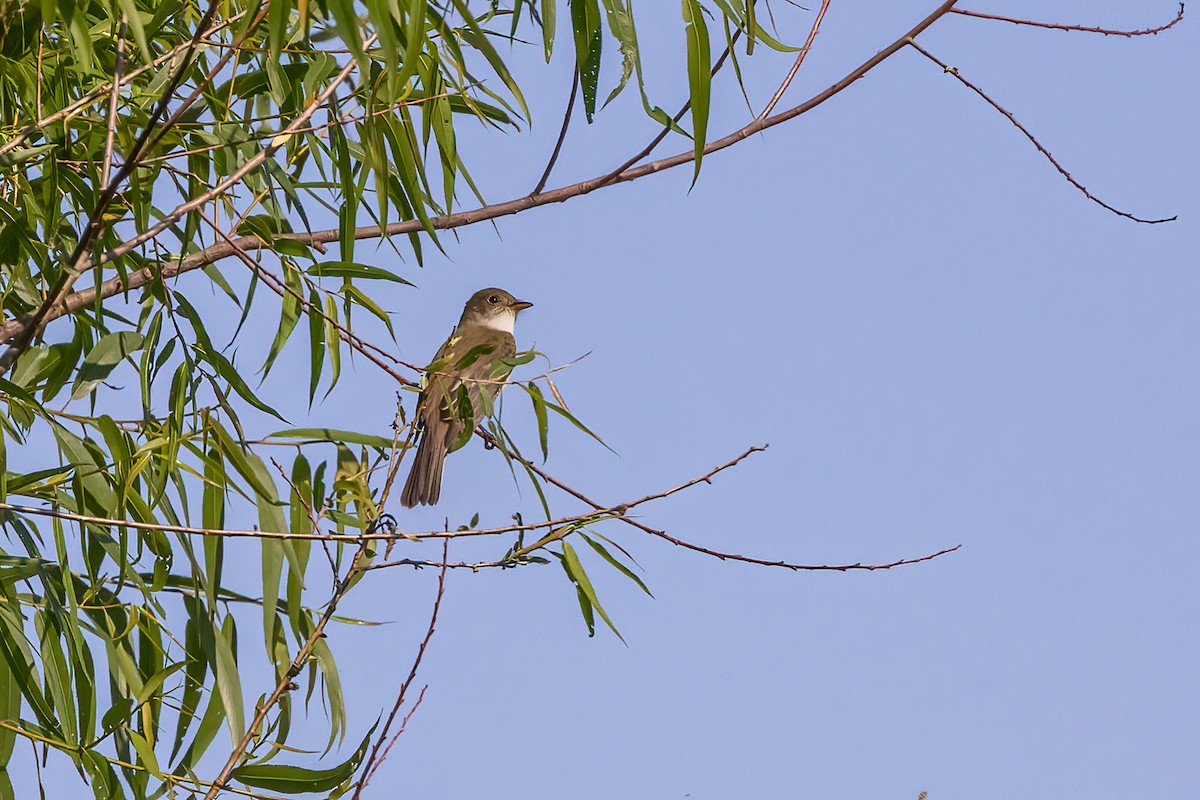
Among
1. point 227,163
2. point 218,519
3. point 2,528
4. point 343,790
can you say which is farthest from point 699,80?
point 2,528

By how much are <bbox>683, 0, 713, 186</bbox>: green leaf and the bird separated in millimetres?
634

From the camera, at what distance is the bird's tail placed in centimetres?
466

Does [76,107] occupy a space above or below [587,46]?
below

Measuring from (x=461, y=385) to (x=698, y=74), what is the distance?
0.79 meters

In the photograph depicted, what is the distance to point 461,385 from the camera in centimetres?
304

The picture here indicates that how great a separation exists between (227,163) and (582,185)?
758mm

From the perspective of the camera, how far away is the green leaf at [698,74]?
8.86 ft

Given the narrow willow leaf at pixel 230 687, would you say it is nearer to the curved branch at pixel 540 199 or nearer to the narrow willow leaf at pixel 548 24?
the curved branch at pixel 540 199

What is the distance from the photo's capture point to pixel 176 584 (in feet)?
11.0

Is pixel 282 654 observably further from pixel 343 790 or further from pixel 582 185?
pixel 582 185

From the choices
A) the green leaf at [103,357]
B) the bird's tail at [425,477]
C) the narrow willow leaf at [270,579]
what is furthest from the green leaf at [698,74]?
the bird's tail at [425,477]

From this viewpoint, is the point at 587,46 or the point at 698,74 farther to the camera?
the point at 587,46

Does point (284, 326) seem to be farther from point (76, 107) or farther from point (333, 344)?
point (76, 107)

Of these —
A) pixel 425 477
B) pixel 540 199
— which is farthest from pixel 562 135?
pixel 425 477
